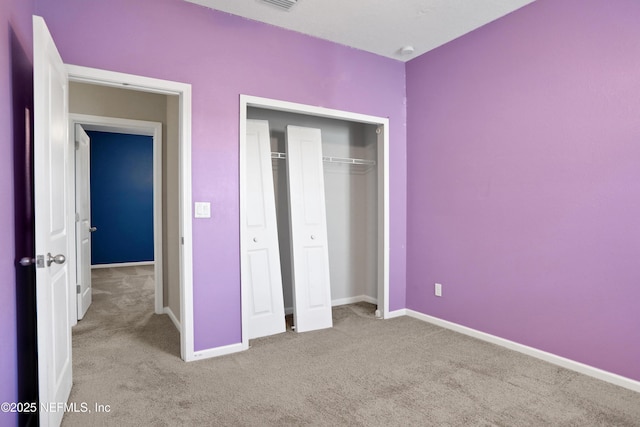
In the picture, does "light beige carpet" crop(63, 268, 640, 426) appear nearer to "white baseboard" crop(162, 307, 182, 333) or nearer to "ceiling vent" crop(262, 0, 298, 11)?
"white baseboard" crop(162, 307, 182, 333)

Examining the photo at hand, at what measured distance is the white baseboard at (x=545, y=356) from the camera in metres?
2.43

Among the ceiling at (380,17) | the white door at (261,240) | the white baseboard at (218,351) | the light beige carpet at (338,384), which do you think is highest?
the ceiling at (380,17)

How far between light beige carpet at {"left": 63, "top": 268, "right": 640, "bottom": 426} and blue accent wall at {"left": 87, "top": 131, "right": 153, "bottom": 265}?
4090mm

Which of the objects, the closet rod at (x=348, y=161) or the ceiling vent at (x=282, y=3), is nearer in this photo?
the ceiling vent at (x=282, y=3)

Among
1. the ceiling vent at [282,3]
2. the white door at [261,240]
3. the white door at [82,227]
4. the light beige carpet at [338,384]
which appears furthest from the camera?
the white door at [82,227]

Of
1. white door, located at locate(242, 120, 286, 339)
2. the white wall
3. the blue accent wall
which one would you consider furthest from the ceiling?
the blue accent wall

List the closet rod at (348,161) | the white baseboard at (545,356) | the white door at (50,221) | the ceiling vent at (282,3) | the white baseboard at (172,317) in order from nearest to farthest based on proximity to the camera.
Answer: the white door at (50,221), the white baseboard at (545,356), the ceiling vent at (282,3), the white baseboard at (172,317), the closet rod at (348,161)

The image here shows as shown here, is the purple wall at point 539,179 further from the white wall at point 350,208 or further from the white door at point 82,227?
the white door at point 82,227

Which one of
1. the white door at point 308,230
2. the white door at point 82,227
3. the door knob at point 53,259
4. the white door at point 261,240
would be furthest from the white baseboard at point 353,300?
the door knob at point 53,259

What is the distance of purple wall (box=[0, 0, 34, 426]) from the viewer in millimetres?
1571

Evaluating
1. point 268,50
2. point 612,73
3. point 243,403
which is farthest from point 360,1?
point 243,403

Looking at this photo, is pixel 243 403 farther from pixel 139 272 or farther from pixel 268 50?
pixel 139 272

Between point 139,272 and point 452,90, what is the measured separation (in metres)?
5.83

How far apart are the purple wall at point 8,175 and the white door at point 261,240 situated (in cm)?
183
